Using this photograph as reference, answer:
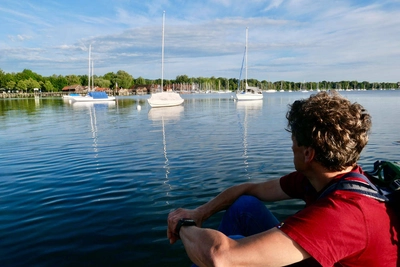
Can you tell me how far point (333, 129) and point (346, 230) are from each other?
0.61 meters

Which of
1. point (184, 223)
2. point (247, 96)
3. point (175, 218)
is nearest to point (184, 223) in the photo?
point (184, 223)

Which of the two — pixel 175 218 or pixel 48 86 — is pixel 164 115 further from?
pixel 48 86

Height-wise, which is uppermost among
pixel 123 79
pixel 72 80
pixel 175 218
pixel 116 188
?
pixel 123 79

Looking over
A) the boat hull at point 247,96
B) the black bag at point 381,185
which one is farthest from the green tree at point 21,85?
the black bag at point 381,185

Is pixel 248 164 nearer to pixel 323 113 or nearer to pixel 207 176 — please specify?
pixel 207 176

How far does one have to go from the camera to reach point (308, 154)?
2.15 metres

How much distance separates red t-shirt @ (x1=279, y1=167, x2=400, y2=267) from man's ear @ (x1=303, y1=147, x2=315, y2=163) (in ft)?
1.12

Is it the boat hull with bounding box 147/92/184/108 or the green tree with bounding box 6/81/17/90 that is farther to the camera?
the green tree with bounding box 6/81/17/90

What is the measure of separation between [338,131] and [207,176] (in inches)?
265

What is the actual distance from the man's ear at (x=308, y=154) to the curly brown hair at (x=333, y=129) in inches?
0.9

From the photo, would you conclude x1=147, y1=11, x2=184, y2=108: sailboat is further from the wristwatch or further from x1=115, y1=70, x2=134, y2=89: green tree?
x1=115, y1=70, x2=134, y2=89: green tree

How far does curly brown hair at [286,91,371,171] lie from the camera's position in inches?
79.7

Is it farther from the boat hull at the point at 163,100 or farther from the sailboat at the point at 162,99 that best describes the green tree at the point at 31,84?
the sailboat at the point at 162,99

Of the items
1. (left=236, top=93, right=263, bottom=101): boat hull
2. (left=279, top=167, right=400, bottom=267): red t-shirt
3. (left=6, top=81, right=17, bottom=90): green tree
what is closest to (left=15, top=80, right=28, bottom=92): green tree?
(left=6, top=81, right=17, bottom=90): green tree
